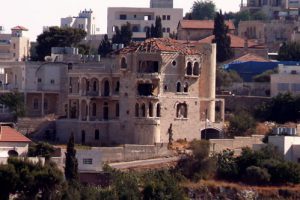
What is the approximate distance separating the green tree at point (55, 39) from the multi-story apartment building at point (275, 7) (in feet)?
96.1

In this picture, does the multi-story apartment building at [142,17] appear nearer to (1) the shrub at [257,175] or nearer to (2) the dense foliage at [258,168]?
(2) the dense foliage at [258,168]

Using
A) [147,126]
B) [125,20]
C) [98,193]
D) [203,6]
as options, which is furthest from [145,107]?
[203,6]

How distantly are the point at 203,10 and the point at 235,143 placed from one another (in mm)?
57636

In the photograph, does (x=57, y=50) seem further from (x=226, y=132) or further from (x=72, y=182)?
(x=72, y=182)

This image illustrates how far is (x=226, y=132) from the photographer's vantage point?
93.8 metres

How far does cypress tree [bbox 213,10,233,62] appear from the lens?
11256cm

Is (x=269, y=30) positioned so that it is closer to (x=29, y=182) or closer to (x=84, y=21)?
(x=84, y=21)

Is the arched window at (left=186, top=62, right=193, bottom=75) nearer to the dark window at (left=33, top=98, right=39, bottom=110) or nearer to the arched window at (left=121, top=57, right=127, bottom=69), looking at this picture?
the arched window at (left=121, top=57, right=127, bottom=69)

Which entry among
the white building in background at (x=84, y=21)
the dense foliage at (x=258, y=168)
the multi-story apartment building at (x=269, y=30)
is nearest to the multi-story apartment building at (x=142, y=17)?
the multi-story apartment building at (x=269, y=30)

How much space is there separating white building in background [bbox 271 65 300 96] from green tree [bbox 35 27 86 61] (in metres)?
13.3

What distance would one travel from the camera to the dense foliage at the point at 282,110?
96.7 meters

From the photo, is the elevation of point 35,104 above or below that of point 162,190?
above

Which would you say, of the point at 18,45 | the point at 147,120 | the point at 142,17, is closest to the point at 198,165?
the point at 147,120

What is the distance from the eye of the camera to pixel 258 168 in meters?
85.3
